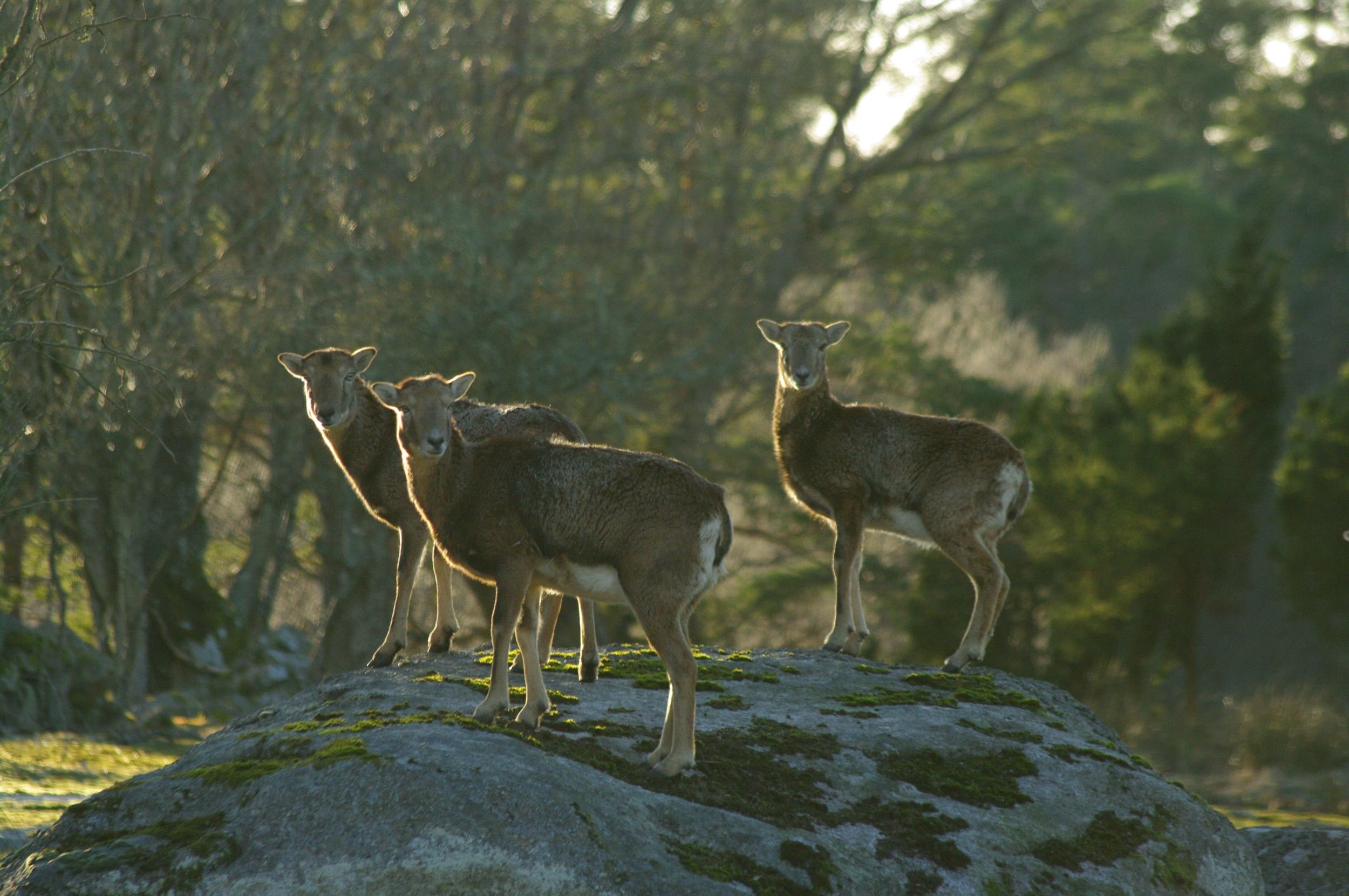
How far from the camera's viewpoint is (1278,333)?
111 ft

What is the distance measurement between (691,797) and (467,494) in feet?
7.32

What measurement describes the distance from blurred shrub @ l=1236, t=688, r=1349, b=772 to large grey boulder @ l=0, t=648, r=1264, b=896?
18.6 m

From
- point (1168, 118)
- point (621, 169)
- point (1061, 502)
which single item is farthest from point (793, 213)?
point (1168, 118)

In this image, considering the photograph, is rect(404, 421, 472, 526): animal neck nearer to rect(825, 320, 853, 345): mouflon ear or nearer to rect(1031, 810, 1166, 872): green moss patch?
rect(825, 320, 853, 345): mouflon ear

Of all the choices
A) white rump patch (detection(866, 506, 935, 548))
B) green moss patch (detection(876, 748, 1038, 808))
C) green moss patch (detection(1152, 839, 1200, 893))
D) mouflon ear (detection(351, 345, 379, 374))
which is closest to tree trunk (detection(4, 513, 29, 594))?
mouflon ear (detection(351, 345, 379, 374))

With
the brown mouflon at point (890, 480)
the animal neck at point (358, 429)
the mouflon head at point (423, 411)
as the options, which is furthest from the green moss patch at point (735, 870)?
the animal neck at point (358, 429)

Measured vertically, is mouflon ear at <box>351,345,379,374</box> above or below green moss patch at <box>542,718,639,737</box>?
above

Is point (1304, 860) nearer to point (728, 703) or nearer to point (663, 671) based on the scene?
point (728, 703)

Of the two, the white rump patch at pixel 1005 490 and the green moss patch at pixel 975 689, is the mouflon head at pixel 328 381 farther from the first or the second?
the white rump patch at pixel 1005 490

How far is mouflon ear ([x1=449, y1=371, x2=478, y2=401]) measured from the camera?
8789mm

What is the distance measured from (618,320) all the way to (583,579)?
14.5 meters

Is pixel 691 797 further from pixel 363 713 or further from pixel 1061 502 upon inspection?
pixel 1061 502

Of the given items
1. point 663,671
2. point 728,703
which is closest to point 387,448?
point 663,671

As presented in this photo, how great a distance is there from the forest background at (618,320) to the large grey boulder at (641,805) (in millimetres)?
2800
